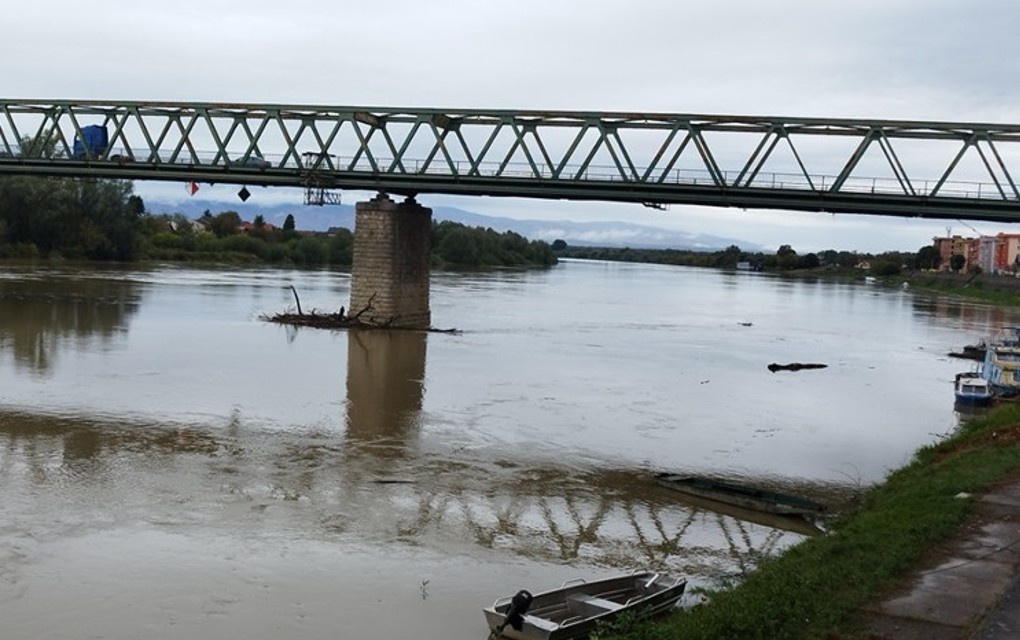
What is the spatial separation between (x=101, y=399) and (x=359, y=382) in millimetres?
8003

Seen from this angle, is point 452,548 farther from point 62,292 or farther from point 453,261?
point 453,261

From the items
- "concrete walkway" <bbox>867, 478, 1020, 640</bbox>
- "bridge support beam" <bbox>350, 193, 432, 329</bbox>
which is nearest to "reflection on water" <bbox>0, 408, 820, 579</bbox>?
"concrete walkway" <bbox>867, 478, 1020, 640</bbox>

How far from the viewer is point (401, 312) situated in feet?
155

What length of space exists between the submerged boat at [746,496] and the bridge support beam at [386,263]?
29713mm

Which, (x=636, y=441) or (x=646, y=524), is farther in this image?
(x=636, y=441)

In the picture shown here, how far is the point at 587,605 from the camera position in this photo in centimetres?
1069

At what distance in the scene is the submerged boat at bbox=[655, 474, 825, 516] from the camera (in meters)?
16.6

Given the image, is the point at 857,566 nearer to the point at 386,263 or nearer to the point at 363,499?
the point at 363,499

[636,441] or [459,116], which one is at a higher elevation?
[459,116]

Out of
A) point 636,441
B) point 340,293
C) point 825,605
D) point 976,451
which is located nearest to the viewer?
point 825,605

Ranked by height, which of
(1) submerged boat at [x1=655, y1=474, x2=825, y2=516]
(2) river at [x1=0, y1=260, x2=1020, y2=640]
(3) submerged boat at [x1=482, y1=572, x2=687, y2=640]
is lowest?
(2) river at [x1=0, y1=260, x2=1020, y2=640]

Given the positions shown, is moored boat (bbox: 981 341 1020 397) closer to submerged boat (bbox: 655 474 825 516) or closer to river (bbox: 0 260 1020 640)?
river (bbox: 0 260 1020 640)

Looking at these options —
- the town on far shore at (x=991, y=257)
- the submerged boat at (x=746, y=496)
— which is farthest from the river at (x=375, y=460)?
the town on far shore at (x=991, y=257)

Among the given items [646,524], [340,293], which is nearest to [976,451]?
[646,524]
